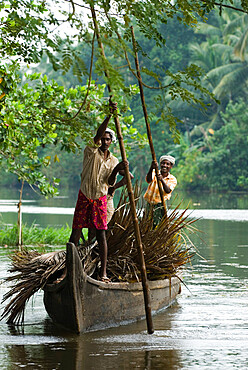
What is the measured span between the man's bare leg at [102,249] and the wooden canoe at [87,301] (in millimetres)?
203

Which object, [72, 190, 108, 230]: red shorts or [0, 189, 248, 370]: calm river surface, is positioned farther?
[72, 190, 108, 230]: red shorts

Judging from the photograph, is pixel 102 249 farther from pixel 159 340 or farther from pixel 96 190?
pixel 159 340

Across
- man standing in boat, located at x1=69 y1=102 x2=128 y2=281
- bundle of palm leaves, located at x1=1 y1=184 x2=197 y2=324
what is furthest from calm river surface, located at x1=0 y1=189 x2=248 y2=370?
man standing in boat, located at x1=69 y1=102 x2=128 y2=281

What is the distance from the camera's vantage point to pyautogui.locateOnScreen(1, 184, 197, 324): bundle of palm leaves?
23.0 feet

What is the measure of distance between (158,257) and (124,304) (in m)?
0.90

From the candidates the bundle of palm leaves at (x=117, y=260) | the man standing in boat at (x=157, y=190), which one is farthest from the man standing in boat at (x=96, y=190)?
the man standing in boat at (x=157, y=190)

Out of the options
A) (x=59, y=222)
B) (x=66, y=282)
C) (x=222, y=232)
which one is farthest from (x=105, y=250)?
(x=59, y=222)

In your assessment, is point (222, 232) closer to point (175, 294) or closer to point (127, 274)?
point (175, 294)

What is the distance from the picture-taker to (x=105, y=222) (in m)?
7.14

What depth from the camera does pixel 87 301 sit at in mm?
6539

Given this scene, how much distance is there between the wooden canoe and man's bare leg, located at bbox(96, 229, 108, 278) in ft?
0.67

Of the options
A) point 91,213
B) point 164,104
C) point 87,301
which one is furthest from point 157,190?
point 164,104

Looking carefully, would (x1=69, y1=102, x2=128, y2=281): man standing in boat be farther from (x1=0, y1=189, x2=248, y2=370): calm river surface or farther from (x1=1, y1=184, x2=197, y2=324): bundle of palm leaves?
(x1=0, y1=189, x2=248, y2=370): calm river surface

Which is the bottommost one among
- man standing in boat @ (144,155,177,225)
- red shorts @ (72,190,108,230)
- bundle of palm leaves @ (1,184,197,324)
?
bundle of palm leaves @ (1,184,197,324)
